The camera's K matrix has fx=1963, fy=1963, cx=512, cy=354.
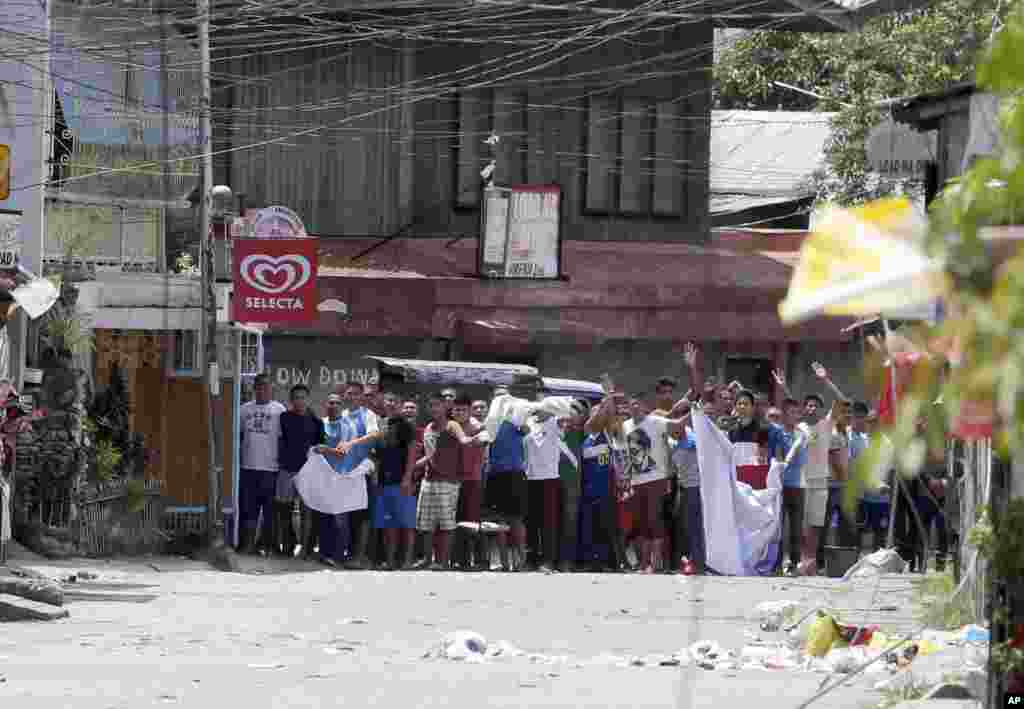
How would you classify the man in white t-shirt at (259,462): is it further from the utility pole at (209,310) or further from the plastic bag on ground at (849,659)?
the plastic bag on ground at (849,659)

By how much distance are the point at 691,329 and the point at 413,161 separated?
16.3 ft

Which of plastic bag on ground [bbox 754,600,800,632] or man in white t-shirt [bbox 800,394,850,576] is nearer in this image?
plastic bag on ground [bbox 754,600,800,632]

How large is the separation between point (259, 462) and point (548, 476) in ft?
10.00

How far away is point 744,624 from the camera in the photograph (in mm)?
14500

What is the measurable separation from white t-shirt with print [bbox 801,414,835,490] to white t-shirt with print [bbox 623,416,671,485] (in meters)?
1.56

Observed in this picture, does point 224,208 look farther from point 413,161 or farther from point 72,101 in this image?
point 413,161

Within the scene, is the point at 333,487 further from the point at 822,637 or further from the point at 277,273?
the point at 822,637

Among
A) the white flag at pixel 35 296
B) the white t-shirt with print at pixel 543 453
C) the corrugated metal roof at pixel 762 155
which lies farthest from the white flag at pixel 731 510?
the corrugated metal roof at pixel 762 155

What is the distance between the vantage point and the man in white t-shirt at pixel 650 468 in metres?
19.4

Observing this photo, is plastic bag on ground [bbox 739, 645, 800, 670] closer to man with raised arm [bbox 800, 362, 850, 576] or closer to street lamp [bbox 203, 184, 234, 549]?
man with raised arm [bbox 800, 362, 850, 576]

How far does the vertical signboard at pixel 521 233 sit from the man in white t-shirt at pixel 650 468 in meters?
9.23

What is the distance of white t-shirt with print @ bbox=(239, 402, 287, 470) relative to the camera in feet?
66.7

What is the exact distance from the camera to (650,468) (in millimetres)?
19406

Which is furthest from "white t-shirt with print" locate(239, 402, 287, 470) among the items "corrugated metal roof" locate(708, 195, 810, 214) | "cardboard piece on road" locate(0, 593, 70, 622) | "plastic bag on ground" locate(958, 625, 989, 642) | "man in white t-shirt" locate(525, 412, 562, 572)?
"corrugated metal roof" locate(708, 195, 810, 214)
